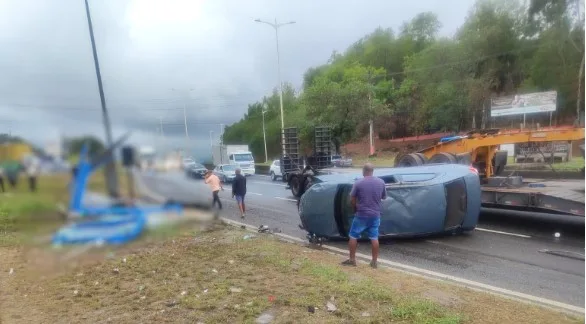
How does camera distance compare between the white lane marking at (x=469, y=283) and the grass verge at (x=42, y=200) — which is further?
the white lane marking at (x=469, y=283)

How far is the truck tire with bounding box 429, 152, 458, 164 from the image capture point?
4758mm

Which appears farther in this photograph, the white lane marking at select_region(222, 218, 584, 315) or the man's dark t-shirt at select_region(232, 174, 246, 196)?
the white lane marking at select_region(222, 218, 584, 315)

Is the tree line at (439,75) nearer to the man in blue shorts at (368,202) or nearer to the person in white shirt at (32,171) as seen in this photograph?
the person in white shirt at (32,171)

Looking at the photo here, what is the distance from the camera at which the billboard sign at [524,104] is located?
6.03ft

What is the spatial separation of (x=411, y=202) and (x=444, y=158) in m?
0.63

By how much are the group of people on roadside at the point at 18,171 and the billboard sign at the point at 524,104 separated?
1.92 metres

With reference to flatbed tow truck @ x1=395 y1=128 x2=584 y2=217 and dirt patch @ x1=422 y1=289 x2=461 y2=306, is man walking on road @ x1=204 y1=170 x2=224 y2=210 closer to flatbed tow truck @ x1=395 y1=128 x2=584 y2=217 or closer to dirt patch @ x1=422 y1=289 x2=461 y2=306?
flatbed tow truck @ x1=395 y1=128 x2=584 y2=217

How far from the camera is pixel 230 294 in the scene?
3.86 meters

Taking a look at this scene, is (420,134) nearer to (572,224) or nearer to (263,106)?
(263,106)

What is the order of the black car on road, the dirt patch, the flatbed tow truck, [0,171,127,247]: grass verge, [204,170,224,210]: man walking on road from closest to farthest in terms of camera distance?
[0,171,127,247]: grass verge → the black car on road → [204,170,224,210]: man walking on road → the flatbed tow truck → the dirt patch

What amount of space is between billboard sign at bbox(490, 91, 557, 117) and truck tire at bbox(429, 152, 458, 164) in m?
2.63

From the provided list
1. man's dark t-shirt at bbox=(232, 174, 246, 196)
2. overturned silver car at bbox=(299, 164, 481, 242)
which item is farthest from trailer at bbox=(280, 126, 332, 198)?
overturned silver car at bbox=(299, 164, 481, 242)

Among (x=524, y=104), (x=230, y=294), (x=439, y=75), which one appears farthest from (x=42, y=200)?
(x=230, y=294)

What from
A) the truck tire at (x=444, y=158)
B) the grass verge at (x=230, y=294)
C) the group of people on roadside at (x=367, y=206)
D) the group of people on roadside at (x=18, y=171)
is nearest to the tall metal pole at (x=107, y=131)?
the group of people on roadside at (x=18, y=171)
